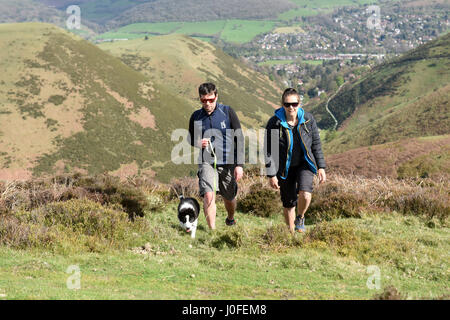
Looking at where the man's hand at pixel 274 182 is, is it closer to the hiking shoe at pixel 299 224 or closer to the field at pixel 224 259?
the field at pixel 224 259

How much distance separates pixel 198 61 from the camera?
17638cm

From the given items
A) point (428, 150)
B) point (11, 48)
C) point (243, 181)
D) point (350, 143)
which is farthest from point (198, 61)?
point (243, 181)

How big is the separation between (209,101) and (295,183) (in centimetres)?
167

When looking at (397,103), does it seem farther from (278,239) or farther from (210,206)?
(278,239)

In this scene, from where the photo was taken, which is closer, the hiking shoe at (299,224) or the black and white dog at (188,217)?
the hiking shoe at (299,224)

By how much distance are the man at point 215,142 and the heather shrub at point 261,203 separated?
7.85 feet

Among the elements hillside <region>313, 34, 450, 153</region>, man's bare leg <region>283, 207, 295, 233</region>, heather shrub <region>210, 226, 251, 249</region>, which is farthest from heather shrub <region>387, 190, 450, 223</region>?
hillside <region>313, 34, 450, 153</region>

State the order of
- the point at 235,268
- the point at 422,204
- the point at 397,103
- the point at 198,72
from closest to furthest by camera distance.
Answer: the point at 235,268, the point at 422,204, the point at 397,103, the point at 198,72

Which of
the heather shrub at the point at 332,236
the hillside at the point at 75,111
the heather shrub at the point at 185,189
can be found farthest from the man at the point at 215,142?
the hillside at the point at 75,111

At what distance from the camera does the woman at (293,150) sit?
587cm

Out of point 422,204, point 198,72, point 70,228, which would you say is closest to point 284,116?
point 70,228

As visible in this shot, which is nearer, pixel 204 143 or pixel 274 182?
pixel 274 182

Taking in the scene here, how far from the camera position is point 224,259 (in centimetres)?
557

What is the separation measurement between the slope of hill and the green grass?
118074mm
